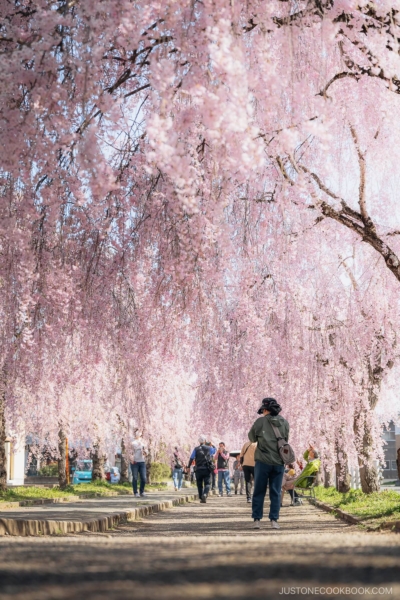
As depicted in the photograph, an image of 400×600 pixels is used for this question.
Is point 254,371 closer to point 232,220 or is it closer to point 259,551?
point 232,220

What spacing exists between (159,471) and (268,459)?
4068cm

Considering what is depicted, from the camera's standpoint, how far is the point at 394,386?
94.5 feet

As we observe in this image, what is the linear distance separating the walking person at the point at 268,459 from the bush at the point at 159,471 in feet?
115

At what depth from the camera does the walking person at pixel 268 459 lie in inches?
537

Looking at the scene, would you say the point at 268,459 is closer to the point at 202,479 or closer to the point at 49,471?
the point at 202,479

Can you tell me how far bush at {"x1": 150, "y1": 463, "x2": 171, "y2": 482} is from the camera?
50.6m

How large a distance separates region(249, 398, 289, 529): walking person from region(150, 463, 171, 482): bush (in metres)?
35.1

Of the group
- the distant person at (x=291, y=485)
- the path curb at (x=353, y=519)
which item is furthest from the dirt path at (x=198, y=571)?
the distant person at (x=291, y=485)

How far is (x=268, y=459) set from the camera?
13570 mm

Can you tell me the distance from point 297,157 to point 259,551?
9.88 meters

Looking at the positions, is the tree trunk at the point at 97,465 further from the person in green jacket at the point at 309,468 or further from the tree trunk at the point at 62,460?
the person in green jacket at the point at 309,468

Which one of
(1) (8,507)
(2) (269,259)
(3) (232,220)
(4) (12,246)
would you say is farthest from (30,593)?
(1) (8,507)

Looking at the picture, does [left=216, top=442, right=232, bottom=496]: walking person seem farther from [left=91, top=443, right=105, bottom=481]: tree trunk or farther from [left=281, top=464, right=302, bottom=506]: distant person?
[left=281, top=464, right=302, bottom=506]: distant person

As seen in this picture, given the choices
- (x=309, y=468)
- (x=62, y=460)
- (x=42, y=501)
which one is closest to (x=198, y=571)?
(x=42, y=501)
